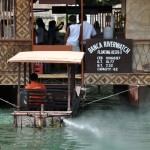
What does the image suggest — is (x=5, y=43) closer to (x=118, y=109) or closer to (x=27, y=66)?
(x=27, y=66)

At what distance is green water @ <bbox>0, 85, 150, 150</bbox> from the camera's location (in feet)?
43.8

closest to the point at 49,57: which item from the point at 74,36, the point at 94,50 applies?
the point at 94,50

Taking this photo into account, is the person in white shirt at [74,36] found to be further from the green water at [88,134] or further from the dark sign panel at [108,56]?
the green water at [88,134]

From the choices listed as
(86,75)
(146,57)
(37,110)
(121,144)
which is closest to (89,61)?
(86,75)

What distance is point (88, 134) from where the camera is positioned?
14.6 metres

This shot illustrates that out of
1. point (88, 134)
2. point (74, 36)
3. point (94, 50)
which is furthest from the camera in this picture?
point (74, 36)

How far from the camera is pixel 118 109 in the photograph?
1934 cm

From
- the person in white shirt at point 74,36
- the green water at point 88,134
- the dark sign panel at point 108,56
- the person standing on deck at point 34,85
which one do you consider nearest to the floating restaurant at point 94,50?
the dark sign panel at point 108,56

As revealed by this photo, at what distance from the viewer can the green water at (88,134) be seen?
13352 mm

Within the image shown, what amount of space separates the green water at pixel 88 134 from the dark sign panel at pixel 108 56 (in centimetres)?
121

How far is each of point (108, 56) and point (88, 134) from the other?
4.03 metres

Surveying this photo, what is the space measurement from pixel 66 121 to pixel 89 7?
34.4 ft

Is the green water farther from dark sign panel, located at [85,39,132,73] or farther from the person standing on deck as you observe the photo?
dark sign panel, located at [85,39,132,73]

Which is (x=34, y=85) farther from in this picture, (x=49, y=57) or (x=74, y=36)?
(x=74, y=36)
